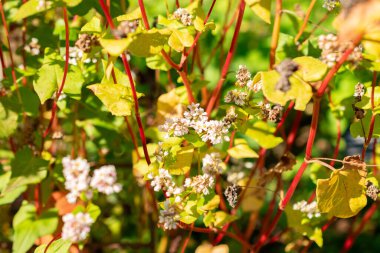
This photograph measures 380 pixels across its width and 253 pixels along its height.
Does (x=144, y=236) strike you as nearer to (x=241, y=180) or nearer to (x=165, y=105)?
(x=241, y=180)

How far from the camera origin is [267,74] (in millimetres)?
853

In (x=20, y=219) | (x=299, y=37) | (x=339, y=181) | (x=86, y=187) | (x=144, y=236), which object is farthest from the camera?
(x=144, y=236)

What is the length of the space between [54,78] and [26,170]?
236 millimetres

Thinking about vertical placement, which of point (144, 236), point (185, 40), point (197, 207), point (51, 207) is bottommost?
point (144, 236)

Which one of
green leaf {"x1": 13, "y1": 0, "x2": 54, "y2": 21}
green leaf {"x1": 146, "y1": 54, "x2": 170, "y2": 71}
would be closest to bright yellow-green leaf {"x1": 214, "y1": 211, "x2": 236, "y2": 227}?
green leaf {"x1": 146, "y1": 54, "x2": 170, "y2": 71}

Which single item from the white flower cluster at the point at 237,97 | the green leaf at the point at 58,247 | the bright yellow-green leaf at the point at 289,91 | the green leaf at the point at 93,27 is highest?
the green leaf at the point at 93,27

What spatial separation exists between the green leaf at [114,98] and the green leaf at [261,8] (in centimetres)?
30

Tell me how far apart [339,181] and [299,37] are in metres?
0.49

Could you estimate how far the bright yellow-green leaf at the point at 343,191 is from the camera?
98 cm

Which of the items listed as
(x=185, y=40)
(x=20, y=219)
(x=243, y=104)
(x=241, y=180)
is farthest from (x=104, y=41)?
(x=241, y=180)

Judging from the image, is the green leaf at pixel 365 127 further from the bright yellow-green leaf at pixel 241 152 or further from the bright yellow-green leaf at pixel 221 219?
the bright yellow-green leaf at pixel 221 219

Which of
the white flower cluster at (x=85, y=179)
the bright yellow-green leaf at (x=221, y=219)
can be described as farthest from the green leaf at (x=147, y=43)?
the bright yellow-green leaf at (x=221, y=219)

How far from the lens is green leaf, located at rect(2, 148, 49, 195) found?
118cm

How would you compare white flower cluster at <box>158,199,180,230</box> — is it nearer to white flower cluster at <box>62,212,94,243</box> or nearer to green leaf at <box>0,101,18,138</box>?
white flower cluster at <box>62,212,94,243</box>
